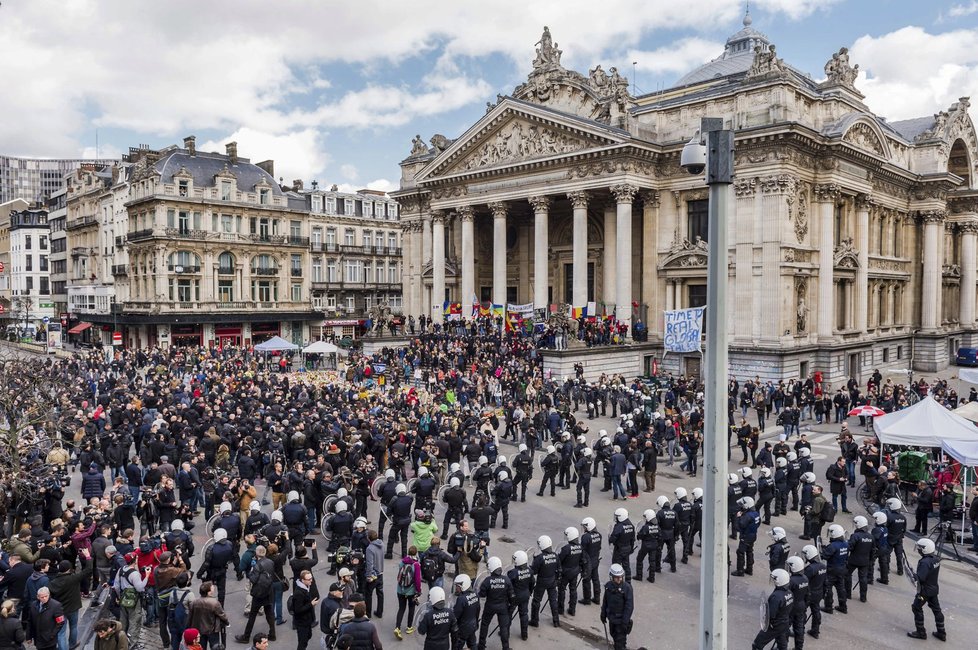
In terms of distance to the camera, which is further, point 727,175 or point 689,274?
point 689,274

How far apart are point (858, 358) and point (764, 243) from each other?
11920 millimetres

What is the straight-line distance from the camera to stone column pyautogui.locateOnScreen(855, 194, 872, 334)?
4350 cm

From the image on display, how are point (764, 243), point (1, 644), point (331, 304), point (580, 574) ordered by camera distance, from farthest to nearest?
point (331, 304) < point (764, 243) < point (580, 574) < point (1, 644)

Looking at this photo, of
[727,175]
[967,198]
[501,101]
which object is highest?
[501,101]

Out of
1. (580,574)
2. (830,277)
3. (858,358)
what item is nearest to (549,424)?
(580,574)

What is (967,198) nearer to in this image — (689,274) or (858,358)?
(858,358)

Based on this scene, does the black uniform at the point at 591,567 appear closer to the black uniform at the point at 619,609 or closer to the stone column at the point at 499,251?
the black uniform at the point at 619,609

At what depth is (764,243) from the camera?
3788cm

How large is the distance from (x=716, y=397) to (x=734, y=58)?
5408 cm

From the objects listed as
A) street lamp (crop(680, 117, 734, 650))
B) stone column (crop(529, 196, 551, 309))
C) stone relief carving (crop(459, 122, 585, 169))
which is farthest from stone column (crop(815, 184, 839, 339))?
street lamp (crop(680, 117, 734, 650))

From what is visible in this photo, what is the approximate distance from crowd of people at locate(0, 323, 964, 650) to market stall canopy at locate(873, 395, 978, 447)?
35.2 inches

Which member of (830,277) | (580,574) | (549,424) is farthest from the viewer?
(830,277)

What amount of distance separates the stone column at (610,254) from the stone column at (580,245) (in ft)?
5.69

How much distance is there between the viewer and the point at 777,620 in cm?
1088
